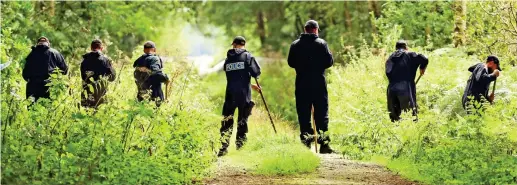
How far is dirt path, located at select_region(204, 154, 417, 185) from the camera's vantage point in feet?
41.4

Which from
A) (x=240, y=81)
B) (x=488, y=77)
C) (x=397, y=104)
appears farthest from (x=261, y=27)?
(x=488, y=77)

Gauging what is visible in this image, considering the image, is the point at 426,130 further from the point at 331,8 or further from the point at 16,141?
the point at 331,8

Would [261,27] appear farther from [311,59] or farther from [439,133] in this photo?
[439,133]

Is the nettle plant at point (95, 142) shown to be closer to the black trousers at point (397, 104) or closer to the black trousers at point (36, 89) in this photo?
the black trousers at point (36, 89)

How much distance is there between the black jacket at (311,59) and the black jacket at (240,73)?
617 millimetres

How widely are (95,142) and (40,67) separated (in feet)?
20.0

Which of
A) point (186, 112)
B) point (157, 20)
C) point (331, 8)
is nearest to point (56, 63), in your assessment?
point (186, 112)

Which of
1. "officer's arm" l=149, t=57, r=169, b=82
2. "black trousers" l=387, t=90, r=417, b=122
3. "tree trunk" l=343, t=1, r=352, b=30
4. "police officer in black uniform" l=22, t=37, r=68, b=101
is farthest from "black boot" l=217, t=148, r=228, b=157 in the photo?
"tree trunk" l=343, t=1, r=352, b=30

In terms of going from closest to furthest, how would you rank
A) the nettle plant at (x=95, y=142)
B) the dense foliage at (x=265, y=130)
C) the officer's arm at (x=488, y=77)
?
the nettle plant at (x=95, y=142) → the dense foliage at (x=265, y=130) → the officer's arm at (x=488, y=77)

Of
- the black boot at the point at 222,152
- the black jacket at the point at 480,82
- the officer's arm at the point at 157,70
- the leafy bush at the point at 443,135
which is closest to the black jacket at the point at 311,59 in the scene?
the leafy bush at the point at 443,135

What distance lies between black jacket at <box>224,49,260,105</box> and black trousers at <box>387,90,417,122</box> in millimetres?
2554

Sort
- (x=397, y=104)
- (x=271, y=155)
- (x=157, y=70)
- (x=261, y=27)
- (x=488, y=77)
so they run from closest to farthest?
(x=271, y=155)
(x=488, y=77)
(x=157, y=70)
(x=397, y=104)
(x=261, y=27)

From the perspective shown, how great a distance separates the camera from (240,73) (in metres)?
16.5

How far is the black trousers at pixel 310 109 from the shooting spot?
16609 mm
